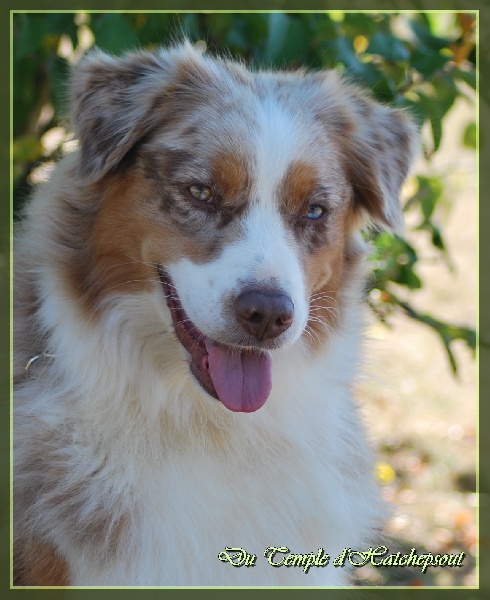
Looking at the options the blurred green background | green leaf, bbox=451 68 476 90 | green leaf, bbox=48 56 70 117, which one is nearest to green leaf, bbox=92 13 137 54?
the blurred green background

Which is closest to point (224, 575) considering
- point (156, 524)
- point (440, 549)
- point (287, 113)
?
point (156, 524)

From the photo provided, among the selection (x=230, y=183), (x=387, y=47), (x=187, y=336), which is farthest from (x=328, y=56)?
(x=187, y=336)

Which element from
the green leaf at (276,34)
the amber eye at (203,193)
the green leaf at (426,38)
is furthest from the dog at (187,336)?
the green leaf at (426,38)

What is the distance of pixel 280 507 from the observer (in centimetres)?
352

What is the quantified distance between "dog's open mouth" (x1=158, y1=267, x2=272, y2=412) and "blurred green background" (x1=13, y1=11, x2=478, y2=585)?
1.16m

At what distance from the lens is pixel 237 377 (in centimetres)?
326

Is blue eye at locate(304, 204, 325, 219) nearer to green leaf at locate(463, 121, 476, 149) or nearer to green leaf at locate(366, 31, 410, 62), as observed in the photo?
green leaf at locate(366, 31, 410, 62)

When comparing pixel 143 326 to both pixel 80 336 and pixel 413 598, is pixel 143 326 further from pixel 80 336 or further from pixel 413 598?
pixel 413 598

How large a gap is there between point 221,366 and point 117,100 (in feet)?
3.72

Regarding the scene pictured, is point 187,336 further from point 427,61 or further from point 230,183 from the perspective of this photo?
point 427,61

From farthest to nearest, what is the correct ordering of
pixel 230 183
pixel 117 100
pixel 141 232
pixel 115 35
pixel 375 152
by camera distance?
pixel 115 35 < pixel 375 152 < pixel 117 100 < pixel 141 232 < pixel 230 183

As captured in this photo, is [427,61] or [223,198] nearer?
[223,198]

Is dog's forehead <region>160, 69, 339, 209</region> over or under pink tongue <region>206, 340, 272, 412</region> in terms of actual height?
over

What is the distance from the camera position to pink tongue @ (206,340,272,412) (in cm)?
323
